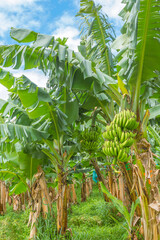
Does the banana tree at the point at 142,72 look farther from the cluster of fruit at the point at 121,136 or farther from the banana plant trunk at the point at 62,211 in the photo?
the banana plant trunk at the point at 62,211

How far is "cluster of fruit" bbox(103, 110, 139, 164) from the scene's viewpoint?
206 cm

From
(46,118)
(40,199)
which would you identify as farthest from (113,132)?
(40,199)

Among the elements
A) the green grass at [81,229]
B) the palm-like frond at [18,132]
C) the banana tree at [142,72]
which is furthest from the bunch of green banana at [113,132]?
the green grass at [81,229]

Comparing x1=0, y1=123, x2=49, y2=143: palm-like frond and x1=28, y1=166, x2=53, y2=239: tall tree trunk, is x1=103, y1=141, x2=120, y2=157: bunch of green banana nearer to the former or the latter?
x1=0, y1=123, x2=49, y2=143: palm-like frond

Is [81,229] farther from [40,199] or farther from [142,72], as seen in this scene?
[142,72]

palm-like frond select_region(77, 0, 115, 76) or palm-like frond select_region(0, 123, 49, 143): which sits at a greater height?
palm-like frond select_region(77, 0, 115, 76)

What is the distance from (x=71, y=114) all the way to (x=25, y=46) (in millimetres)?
1179

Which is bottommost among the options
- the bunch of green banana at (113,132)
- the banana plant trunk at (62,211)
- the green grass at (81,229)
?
the green grass at (81,229)

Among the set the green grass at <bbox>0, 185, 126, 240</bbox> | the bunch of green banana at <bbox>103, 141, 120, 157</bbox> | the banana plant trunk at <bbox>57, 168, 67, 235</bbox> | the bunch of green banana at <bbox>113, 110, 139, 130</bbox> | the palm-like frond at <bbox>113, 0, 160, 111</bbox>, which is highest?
the palm-like frond at <bbox>113, 0, 160, 111</bbox>

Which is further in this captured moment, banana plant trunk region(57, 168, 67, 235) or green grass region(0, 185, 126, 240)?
green grass region(0, 185, 126, 240)

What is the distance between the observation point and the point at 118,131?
213cm

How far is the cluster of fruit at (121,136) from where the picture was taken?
2062mm

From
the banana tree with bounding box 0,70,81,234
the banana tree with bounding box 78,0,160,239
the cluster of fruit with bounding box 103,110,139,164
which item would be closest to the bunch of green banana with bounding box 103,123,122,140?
the cluster of fruit with bounding box 103,110,139,164

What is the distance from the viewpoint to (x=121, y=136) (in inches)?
82.8
